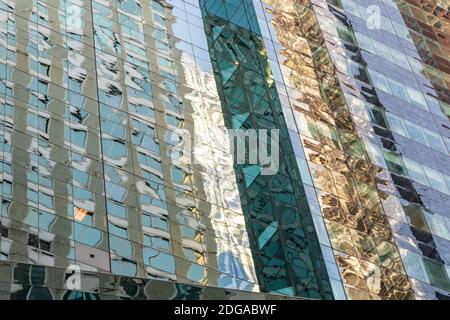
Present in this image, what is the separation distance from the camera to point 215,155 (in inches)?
1672

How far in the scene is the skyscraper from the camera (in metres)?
33.5

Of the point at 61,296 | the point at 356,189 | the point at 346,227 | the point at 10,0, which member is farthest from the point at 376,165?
the point at 61,296

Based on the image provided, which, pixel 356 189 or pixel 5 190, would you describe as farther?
pixel 356 189

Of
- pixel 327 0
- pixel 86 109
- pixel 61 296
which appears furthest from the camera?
pixel 327 0

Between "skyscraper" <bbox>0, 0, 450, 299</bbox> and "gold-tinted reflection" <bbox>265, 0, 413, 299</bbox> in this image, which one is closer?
"skyscraper" <bbox>0, 0, 450, 299</bbox>

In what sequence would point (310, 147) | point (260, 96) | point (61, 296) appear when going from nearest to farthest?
point (61, 296) → point (310, 147) → point (260, 96)

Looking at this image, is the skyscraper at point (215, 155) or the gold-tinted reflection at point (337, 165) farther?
the gold-tinted reflection at point (337, 165)

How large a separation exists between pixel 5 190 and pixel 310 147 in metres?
17.8

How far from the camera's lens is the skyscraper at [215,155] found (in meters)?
33.5

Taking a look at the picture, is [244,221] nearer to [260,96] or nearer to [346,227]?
[346,227]

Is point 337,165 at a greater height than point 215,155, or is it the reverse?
point 337,165

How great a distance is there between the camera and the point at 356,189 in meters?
44.3

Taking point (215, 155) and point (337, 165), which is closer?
point (215, 155)

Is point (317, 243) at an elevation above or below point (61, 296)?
below
